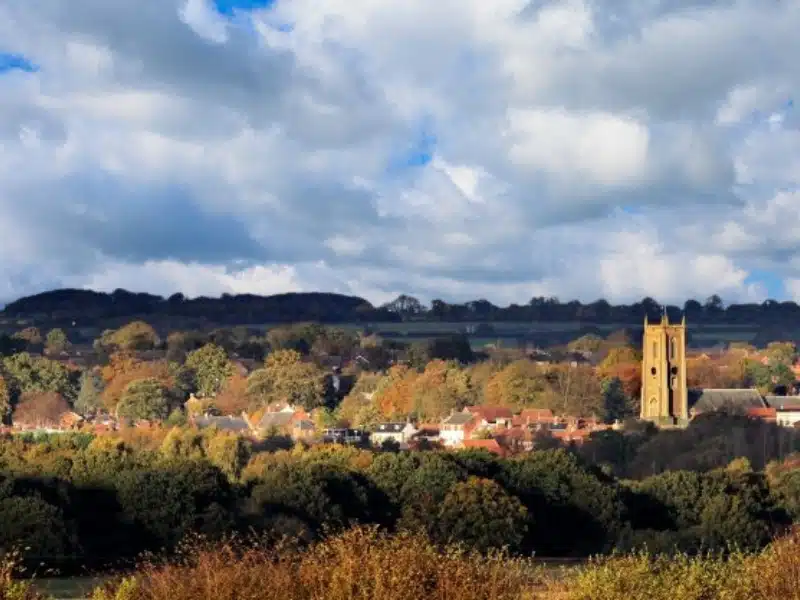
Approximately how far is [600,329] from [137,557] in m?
162

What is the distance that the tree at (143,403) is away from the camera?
326 ft

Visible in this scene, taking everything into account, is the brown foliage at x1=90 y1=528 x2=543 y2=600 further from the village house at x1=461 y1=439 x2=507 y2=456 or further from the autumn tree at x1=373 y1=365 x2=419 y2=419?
the autumn tree at x1=373 y1=365 x2=419 y2=419

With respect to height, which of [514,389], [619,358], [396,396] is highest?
[619,358]

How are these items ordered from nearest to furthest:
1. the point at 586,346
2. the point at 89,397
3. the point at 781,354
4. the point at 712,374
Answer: the point at 89,397 → the point at 712,374 → the point at 781,354 → the point at 586,346

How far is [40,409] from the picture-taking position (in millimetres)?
104562

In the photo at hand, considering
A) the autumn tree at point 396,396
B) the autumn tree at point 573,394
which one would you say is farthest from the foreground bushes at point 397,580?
Result: the autumn tree at point 573,394

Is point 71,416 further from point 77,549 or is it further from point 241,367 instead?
point 77,549

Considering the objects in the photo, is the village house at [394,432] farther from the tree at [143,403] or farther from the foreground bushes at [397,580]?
the foreground bushes at [397,580]

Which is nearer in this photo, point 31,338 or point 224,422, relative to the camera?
point 224,422

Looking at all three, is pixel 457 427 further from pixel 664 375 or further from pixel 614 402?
pixel 664 375

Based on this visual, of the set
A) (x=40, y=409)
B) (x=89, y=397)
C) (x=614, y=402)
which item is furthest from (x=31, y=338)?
(x=614, y=402)

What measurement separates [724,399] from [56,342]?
71.9 metres

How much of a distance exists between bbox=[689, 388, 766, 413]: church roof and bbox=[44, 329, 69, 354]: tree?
6157 centimetres

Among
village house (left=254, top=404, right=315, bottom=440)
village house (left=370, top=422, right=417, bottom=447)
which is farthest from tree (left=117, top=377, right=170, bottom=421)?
village house (left=370, top=422, right=417, bottom=447)
